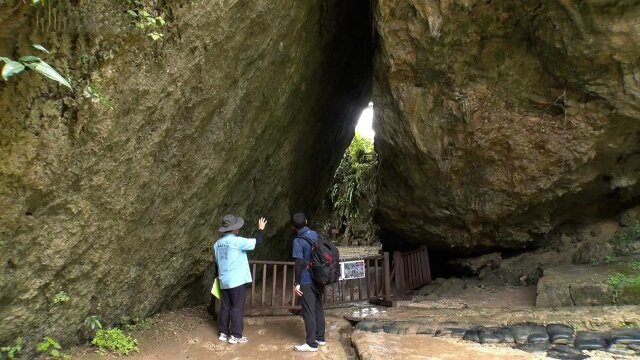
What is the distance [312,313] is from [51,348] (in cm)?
256

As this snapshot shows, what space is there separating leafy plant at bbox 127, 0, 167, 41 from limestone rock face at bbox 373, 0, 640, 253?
3750mm

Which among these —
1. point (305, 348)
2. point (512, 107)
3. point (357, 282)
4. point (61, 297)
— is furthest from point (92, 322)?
point (512, 107)

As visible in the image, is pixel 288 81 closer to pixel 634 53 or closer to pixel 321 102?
pixel 321 102

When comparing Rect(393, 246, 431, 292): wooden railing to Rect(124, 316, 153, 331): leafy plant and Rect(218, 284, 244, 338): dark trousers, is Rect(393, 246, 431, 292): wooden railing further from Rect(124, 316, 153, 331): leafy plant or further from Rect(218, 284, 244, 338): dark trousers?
Rect(124, 316, 153, 331): leafy plant

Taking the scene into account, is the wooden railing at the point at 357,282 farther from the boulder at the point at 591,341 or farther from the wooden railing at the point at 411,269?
the boulder at the point at 591,341

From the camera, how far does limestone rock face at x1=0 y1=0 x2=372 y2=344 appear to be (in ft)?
11.4

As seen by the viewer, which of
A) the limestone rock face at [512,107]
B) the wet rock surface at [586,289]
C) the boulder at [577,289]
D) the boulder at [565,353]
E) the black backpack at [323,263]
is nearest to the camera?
the boulder at [565,353]

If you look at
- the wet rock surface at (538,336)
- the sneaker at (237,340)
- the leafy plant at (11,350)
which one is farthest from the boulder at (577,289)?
the leafy plant at (11,350)

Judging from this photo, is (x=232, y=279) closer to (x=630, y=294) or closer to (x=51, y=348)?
(x=51, y=348)

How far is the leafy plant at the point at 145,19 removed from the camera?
13.1ft

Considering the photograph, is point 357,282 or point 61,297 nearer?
point 61,297

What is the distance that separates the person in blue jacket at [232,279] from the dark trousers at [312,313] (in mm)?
785

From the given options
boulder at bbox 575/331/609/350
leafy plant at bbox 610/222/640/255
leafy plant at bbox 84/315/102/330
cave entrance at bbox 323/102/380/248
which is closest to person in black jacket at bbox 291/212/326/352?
leafy plant at bbox 84/315/102/330

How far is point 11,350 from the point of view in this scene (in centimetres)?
362
